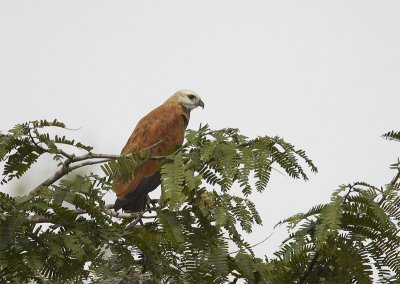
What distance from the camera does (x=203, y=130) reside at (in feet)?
12.2

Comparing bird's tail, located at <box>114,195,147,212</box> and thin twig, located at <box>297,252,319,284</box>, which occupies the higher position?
bird's tail, located at <box>114,195,147,212</box>

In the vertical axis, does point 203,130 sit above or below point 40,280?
above

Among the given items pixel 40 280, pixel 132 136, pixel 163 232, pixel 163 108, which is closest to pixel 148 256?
pixel 163 232

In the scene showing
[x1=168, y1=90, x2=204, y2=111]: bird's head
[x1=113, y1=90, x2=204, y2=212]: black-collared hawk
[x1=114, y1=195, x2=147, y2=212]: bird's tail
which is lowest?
[x1=114, y1=195, x2=147, y2=212]: bird's tail

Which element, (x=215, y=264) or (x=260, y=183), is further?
(x=215, y=264)

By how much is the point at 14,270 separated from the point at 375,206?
175 centimetres

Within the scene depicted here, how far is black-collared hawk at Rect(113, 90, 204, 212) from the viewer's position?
6.10 metres

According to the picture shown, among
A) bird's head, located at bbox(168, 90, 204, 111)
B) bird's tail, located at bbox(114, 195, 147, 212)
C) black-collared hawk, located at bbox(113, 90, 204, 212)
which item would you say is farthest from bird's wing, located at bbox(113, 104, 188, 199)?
bird's head, located at bbox(168, 90, 204, 111)

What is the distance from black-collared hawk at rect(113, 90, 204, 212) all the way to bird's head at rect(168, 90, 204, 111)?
33 cm

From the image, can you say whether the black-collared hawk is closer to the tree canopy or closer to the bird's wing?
the bird's wing

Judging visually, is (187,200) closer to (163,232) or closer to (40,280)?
(163,232)

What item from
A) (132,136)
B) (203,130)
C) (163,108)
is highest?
(163,108)

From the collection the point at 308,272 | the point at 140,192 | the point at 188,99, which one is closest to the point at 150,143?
the point at 140,192

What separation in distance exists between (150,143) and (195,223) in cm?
349
